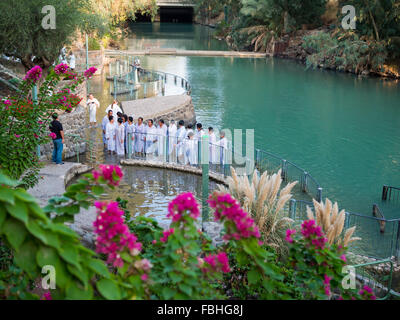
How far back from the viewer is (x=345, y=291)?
4.50 m

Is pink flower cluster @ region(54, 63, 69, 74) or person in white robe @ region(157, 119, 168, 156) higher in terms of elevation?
pink flower cluster @ region(54, 63, 69, 74)

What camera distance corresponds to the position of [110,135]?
45.2 feet

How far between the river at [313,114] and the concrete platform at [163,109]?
1.33 meters

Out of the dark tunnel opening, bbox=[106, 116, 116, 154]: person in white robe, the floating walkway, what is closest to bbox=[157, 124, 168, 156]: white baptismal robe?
bbox=[106, 116, 116, 154]: person in white robe

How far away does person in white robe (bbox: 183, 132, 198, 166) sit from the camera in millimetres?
13031

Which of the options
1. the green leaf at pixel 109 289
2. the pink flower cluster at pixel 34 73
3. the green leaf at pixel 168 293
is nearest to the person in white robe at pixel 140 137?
the pink flower cluster at pixel 34 73

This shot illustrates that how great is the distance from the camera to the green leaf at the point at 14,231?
2941 millimetres

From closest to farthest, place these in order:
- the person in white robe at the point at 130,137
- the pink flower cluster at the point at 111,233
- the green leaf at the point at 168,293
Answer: the pink flower cluster at the point at 111,233 < the green leaf at the point at 168,293 < the person in white robe at the point at 130,137

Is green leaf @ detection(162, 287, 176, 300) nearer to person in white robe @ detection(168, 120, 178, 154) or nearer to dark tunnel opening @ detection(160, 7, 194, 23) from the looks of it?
person in white robe @ detection(168, 120, 178, 154)

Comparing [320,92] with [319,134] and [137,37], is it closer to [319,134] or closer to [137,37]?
[319,134]

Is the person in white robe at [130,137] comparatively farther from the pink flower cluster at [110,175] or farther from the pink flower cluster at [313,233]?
the pink flower cluster at [110,175]

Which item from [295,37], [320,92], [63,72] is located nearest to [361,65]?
[320,92]

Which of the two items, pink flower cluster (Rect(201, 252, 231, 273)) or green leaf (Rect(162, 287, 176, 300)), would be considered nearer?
green leaf (Rect(162, 287, 176, 300))

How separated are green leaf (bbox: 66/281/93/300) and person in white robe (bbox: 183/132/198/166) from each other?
9934mm
